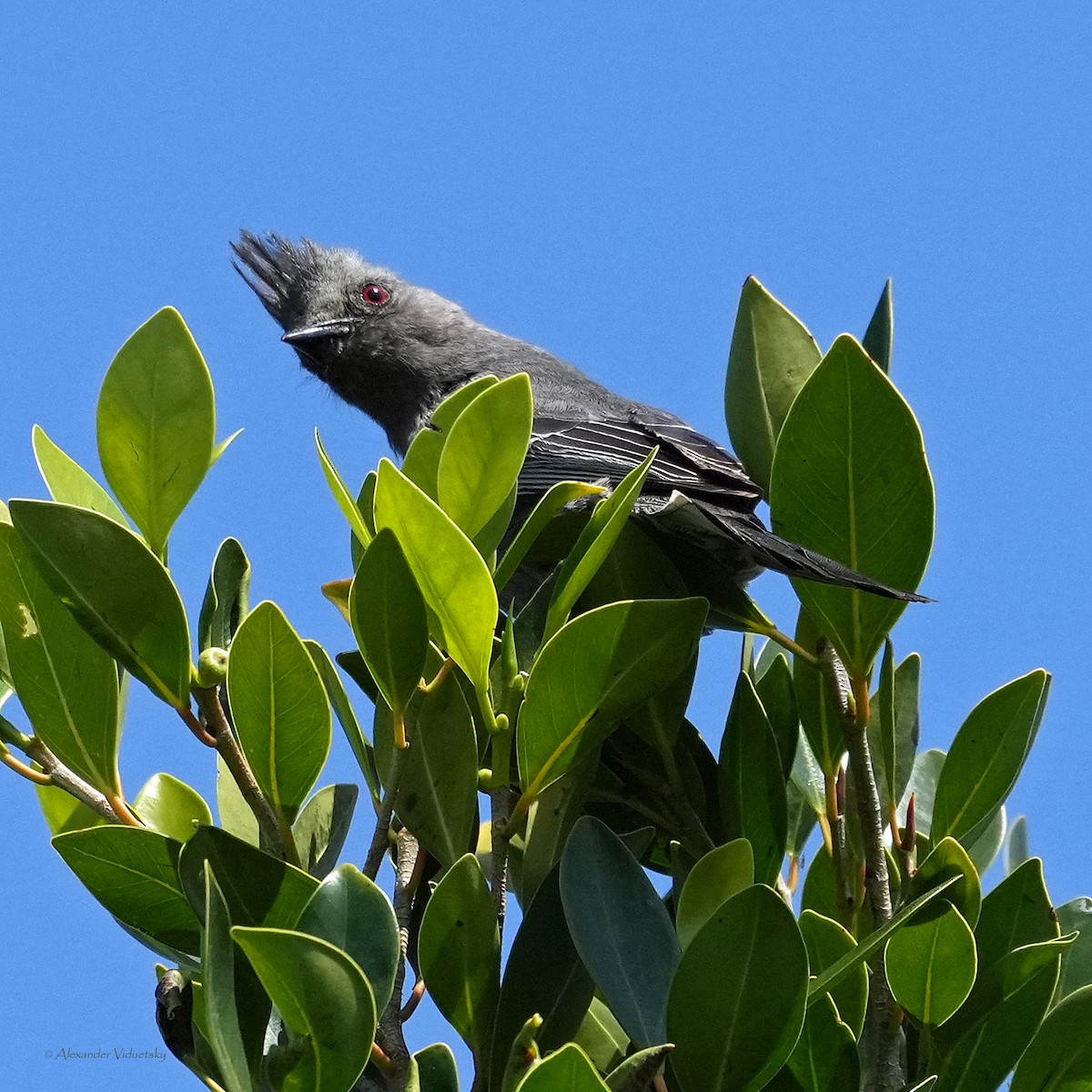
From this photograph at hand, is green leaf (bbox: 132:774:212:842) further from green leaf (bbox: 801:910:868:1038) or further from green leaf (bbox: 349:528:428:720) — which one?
green leaf (bbox: 801:910:868:1038)

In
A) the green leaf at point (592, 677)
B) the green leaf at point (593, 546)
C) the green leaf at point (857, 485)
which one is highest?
the green leaf at point (857, 485)

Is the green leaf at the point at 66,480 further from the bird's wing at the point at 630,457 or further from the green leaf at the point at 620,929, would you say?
the bird's wing at the point at 630,457

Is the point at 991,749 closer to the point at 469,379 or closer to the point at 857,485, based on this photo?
the point at 857,485

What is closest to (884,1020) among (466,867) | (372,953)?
(466,867)

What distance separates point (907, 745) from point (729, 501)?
83cm

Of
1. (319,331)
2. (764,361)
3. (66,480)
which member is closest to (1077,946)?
(764,361)

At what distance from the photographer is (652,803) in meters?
2.35

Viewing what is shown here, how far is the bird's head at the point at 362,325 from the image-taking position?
19.0 ft

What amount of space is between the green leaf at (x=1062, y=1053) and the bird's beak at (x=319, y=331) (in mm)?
4478

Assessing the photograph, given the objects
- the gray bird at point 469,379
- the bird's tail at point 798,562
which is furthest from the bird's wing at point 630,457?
the bird's tail at point 798,562

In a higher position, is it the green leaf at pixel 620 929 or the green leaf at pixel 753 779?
the green leaf at pixel 753 779

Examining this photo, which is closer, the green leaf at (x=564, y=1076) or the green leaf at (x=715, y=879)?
the green leaf at (x=564, y=1076)

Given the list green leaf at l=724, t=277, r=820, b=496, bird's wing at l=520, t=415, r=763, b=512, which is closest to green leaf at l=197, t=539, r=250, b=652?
green leaf at l=724, t=277, r=820, b=496

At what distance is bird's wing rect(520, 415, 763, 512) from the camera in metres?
3.37
